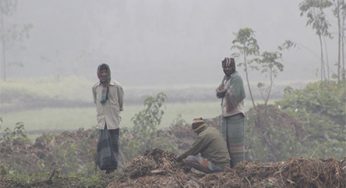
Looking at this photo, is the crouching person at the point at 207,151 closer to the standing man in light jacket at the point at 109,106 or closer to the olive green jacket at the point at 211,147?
the olive green jacket at the point at 211,147

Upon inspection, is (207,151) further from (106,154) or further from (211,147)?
(106,154)

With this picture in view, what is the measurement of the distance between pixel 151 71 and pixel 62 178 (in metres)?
48.0

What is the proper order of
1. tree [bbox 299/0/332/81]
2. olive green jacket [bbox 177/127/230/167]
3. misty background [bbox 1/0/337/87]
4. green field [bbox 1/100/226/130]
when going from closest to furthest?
1. olive green jacket [bbox 177/127/230/167]
2. tree [bbox 299/0/332/81]
3. green field [bbox 1/100/226/130]
4. misty background [bbox 1/0/337/87]

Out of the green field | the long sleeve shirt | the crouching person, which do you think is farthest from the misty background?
the crouching person

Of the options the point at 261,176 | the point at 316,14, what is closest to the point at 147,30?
the point at 316,14

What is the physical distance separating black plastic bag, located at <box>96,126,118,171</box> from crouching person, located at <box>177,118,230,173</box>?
146 cm

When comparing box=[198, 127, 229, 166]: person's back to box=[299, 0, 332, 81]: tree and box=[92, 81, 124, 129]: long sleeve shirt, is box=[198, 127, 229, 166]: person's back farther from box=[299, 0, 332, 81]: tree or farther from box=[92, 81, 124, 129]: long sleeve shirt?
box=[299, 0, 332, 81]: tree

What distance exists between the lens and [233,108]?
758 centimetres

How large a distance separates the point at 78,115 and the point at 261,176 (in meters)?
18.6

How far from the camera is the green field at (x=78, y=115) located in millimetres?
21562

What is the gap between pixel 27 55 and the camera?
231ft

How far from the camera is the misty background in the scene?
69.9 meters

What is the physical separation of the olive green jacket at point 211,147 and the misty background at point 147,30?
193 feet

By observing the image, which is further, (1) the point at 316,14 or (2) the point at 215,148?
(1) the point at 316,14
